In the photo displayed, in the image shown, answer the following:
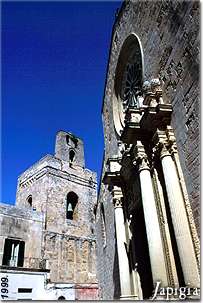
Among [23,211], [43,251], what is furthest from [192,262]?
[43,251]

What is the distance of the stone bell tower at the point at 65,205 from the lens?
21.6 metres

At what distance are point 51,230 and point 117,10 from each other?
16339 millimetres

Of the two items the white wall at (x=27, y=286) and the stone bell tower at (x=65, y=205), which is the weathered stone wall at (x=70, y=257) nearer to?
the stone bell tower at (x=65, y=205)

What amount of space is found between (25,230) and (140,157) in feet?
43.2

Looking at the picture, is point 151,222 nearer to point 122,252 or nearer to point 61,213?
point 122,252

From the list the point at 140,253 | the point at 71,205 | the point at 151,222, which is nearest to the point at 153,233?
the point at 151,222

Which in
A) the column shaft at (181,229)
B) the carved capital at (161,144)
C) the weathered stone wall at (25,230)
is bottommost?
the column shaft at (181,229)

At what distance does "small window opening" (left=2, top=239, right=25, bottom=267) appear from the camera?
16281 millimetres

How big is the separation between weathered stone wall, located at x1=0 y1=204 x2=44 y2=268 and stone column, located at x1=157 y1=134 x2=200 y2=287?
13376 millimetres

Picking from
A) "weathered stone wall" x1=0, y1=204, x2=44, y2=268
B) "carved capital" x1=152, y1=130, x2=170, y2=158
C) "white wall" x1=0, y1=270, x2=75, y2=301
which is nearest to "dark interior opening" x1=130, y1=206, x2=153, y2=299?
"carved capital" x1=152, y1=130, x2=170, y2=158

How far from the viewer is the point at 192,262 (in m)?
4.82

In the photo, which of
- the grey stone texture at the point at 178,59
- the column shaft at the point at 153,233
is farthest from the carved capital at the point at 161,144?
the column shaft at the point at 153,233

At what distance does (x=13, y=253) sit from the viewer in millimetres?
16875

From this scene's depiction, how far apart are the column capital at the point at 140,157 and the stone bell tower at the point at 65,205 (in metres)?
15.4
